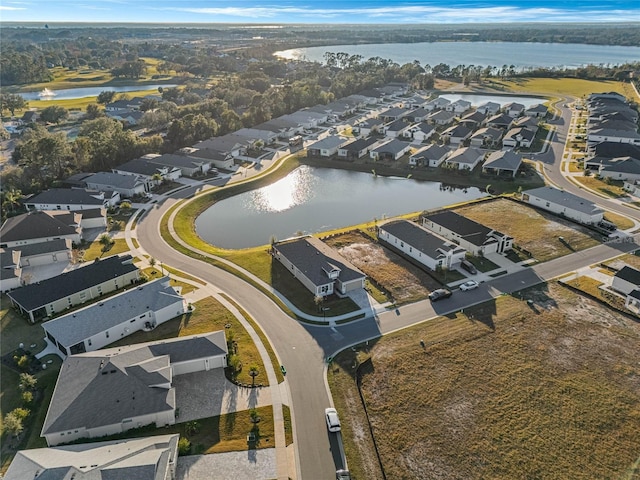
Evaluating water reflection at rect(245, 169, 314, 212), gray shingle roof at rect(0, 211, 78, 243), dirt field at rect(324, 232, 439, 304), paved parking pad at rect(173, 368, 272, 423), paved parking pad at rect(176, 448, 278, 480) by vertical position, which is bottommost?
water reflection at rect(245, 169, 314, 212)

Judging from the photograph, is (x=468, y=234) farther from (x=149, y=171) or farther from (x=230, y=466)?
(x=149, y=171)

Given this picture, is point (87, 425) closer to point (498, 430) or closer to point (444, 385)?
point (444, 385)

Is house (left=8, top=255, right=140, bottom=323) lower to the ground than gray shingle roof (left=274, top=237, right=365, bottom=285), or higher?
lower

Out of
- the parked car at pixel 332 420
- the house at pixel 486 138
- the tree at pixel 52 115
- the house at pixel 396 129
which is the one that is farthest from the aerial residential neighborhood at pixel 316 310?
the tree at pixel 52 115

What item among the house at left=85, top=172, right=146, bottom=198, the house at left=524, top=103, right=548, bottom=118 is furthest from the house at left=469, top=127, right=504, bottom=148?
the house at left=85, top=172, right=146, bottom=198

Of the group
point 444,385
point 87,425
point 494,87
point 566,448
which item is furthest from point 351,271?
point 494,87

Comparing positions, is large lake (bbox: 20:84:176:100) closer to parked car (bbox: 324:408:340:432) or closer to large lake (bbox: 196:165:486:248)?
large lake (bbox: 196:165:486:248)

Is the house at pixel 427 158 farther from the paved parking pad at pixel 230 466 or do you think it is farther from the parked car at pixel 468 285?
the paved parking pad at pixel 230 466
